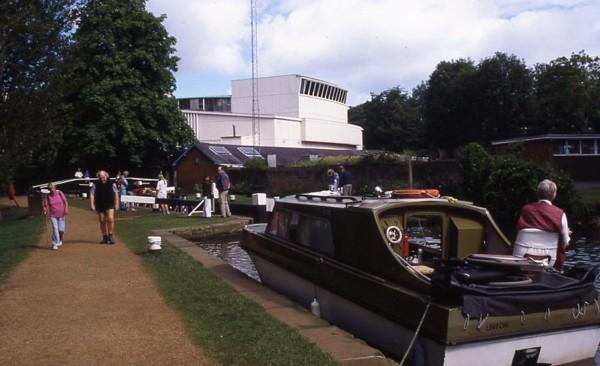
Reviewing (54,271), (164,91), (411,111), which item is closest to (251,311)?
(54,271)

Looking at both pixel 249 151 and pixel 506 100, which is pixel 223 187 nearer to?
pixel 249 151

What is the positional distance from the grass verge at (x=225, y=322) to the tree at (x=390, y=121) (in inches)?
3053

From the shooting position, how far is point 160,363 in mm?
6258

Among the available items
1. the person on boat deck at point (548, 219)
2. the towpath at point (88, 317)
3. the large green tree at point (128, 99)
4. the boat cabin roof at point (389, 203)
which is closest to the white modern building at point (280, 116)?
the large green tree at point (128, 99)

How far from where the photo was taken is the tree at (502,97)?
58156 mm

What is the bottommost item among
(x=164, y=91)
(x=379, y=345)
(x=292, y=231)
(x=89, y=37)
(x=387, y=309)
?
(x=379, y=345)

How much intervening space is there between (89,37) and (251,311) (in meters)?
Result: 7.08

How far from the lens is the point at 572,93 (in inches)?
1889

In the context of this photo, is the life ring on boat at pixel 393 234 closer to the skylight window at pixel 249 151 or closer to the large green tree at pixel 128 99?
the large green tree at pixel 128 99

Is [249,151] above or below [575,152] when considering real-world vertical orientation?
above

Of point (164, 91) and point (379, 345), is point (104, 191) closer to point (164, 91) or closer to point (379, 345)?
point (379, 345)

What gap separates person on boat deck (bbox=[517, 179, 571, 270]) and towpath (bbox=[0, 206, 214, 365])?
4351mm

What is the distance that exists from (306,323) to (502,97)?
54939mm

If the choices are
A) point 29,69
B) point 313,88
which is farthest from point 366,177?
point 313,88
